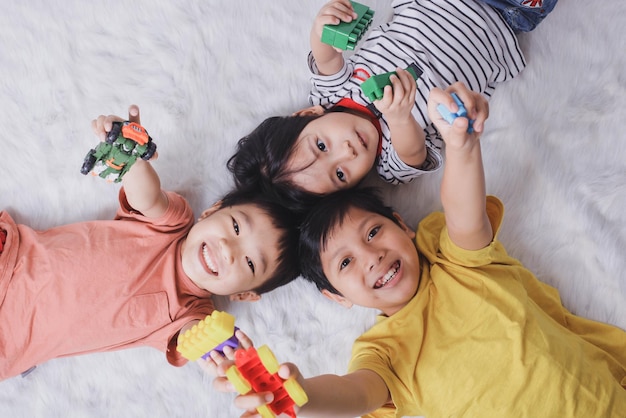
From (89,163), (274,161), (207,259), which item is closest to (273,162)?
(274,161)

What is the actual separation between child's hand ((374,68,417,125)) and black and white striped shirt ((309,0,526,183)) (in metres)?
0.17

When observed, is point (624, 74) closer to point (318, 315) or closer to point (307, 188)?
point (307, 188)

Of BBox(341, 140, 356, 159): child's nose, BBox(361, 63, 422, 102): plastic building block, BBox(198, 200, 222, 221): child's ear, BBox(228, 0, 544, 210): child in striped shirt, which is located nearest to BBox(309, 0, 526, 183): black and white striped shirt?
BBox(228, 0, 544, 210): child in striped shirt

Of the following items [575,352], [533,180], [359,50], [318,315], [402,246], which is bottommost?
[318,315]

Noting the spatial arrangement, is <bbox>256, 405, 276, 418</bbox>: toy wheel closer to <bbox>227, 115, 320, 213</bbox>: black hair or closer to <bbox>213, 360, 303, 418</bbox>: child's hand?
<bbox>213, 360, 303, 418</bbox>: child's hand

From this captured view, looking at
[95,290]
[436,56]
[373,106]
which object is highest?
[436,56]

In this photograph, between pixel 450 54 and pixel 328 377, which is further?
pixel 450 54

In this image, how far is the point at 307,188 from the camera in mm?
1130

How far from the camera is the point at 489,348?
40.1 inches

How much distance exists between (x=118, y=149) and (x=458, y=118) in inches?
21.9

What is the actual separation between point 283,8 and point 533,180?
26.6 inches

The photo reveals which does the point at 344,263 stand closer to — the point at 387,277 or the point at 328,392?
the point at 387,277

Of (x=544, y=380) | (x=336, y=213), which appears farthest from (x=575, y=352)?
(x=336, y=213)

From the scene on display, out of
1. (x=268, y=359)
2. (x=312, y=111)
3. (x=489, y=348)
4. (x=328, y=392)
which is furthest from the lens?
(x=312, y=111)
